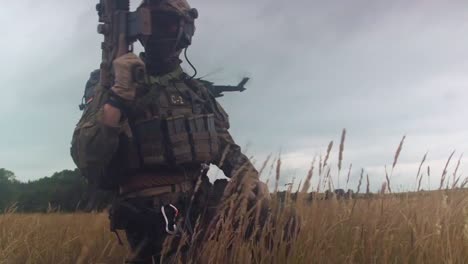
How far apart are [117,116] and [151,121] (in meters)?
0.30

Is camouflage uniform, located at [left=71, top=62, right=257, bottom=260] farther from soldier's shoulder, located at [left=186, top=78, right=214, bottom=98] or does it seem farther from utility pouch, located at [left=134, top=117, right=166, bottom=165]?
soldier's shoulder, located at [left=186, top=78, right=214, bottom=98]

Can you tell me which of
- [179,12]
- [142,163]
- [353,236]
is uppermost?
[179,12]

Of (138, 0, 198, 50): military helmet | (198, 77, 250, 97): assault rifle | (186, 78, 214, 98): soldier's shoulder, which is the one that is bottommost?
(186, 78, 214, 98): soldier's shoulder

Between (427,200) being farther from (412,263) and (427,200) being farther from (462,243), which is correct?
(412,263)

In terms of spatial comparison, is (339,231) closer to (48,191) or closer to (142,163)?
(142,163)

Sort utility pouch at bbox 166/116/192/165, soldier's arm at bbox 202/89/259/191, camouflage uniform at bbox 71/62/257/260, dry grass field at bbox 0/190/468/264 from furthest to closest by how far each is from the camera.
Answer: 1. soldier's arm at bbox 202/89/259/191
2. utility pouch at bbox 166/116/192/165
3. camouflage uniform at bbox 71/62/257/260
4. dry grass field at bbox 0/190/468/264

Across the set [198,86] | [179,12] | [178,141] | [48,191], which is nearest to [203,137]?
[178,141]

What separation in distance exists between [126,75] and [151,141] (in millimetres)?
499

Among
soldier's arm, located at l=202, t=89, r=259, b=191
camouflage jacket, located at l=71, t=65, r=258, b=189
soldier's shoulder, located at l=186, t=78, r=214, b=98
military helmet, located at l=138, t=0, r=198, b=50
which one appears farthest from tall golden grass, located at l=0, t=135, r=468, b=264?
military helmet, located at l=138, t=0, r=198, b=50

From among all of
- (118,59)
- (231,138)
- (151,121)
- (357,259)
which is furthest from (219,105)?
(357,259)

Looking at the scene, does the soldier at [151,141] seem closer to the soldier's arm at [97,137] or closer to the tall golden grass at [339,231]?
the soldier's arm at [97,137]

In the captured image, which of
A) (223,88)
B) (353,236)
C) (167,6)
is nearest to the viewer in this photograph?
(353,236)

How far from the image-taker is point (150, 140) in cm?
363

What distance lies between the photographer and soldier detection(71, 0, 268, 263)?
136 inches
